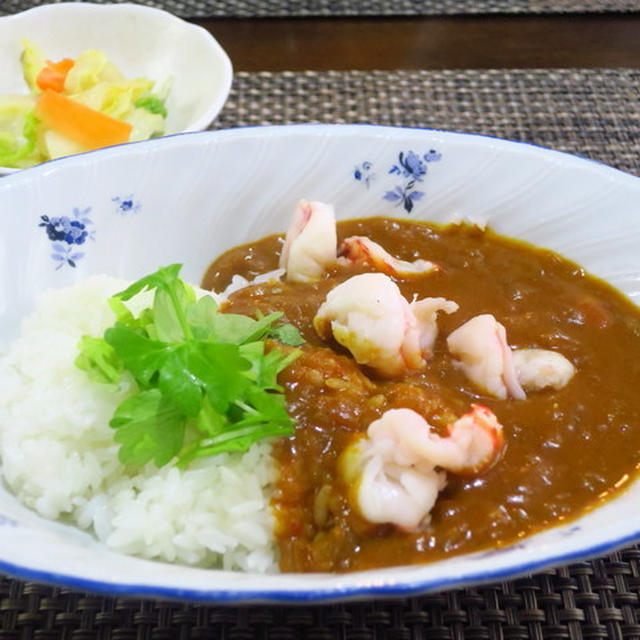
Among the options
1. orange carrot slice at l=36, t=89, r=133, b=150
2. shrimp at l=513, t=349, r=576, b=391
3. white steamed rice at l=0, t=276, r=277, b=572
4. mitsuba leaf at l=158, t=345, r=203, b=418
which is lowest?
white steamed rice at l=0, t=276, r=277, b=572

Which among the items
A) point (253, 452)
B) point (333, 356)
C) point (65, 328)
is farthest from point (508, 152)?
point (65, 328)

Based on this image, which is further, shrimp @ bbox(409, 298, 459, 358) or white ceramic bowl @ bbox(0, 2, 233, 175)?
white ceramic bowl @ bbox(0, 2, 233, 175)

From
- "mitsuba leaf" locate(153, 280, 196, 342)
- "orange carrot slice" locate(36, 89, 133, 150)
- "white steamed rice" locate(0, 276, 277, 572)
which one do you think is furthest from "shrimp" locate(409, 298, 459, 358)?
"orange carrot slice" locate(36, 89, 133, 150)

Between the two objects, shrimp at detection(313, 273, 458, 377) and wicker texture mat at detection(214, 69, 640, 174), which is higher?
shrimp at detection(313, 273, 458, 377)

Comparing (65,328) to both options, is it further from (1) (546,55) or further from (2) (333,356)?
(1) (546,55)

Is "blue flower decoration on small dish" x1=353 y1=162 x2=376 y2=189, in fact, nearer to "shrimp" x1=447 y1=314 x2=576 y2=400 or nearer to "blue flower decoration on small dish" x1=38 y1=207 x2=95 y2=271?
"shrimp" x1=447 y1=314 x2=576 y2=400

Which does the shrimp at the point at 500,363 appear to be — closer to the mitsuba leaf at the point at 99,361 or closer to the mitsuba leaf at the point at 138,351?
the mitsuba leaf at the point at 138,351

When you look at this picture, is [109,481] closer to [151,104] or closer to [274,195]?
[274,195]
